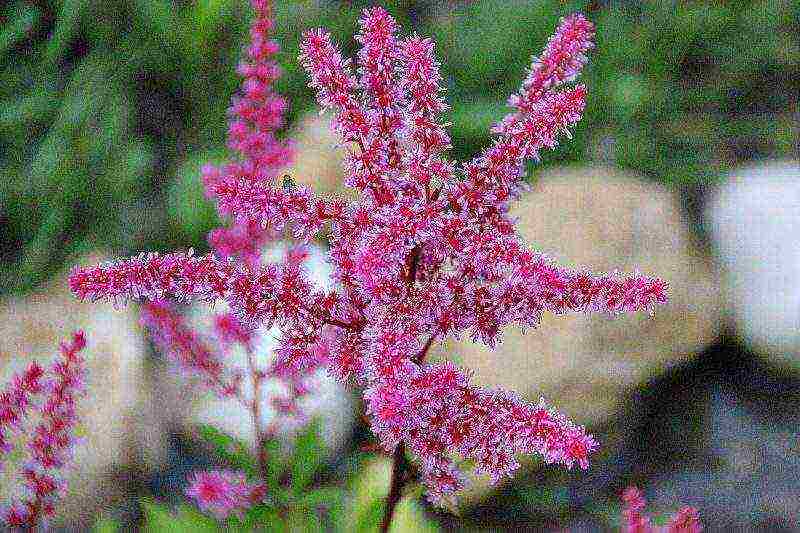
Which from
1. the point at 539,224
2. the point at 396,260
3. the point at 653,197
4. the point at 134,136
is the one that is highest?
the point at 134,136

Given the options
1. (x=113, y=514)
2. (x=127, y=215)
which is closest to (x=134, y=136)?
(x=127, y=215)

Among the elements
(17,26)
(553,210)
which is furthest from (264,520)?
(17,26)

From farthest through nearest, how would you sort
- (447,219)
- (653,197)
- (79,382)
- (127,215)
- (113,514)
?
(127,215) < (653,197) < (113,514) < (79,382) < (447,219)

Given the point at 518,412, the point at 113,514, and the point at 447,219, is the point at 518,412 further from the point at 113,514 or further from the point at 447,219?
the point at 113,514

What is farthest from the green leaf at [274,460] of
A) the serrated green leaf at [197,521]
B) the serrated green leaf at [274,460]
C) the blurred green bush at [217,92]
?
the blurred green bush at [217,92]

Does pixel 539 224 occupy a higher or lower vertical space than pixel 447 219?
higher

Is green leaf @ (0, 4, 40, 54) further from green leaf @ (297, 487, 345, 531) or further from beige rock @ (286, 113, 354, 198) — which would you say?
green leaf @ (297, 487, 345, 531)

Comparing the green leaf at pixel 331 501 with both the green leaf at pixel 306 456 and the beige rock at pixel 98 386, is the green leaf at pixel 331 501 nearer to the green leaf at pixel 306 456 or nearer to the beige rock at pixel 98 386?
the green leaf at pixel 306 456

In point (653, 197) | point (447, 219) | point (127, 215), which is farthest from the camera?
point (127, 215)

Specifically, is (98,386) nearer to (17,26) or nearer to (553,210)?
(17,26)
